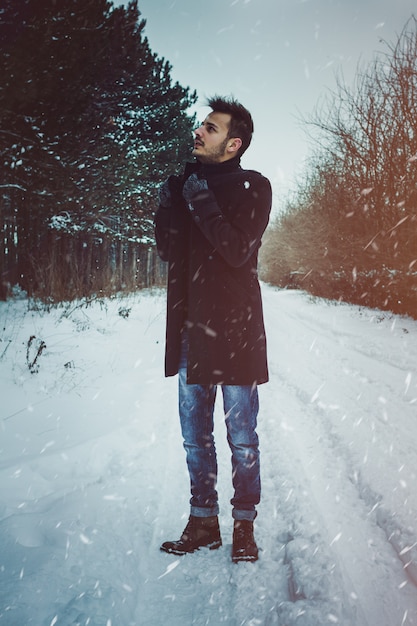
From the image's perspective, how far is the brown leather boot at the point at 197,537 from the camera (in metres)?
1.78

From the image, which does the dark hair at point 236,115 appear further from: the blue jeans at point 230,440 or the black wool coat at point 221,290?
the blue jeans at point 230,440

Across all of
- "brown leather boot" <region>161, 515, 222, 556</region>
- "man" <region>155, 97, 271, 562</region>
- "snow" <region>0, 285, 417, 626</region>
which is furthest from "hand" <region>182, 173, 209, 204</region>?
"snow" <region>0, 285, 417, 626</region>

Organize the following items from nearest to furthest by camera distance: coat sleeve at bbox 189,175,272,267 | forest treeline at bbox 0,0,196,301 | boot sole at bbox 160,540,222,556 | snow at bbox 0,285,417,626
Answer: snow at bbox 0,285,417,626 → coat sleeve at bbox 189,175,272,267 → boot sole at bbox 160,540,222,556 → forest treeline at bbox 0,0,196,301

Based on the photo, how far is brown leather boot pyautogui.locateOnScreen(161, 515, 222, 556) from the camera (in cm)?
178

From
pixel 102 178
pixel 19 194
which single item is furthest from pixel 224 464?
pixel 19 194

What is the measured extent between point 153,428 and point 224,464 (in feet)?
2.64

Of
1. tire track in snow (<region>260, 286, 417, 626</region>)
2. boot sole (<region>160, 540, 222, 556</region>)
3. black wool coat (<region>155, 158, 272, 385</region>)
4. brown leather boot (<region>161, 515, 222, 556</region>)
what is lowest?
boot sole (<region>160, 540, 222, 556</region>)

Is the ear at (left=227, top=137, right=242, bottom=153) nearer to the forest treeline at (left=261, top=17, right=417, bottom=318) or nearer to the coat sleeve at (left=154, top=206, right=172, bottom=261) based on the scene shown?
the coat sleeve at (left=154, top=206, right=172, bottom=261)

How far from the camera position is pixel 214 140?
6.12ft

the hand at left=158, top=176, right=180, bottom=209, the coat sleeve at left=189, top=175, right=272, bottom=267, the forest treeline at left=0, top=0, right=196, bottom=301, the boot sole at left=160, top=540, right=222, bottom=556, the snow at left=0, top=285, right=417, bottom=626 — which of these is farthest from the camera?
the forest treeline at left=0, top=0, right=196, bottom=301

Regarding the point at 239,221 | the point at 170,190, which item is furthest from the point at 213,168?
the point at 239,221

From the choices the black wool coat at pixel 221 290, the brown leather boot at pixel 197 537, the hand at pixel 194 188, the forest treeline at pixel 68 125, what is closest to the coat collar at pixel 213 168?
the black wool coat at pixel 221 290

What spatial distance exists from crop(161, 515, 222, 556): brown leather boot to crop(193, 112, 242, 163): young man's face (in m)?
1.90

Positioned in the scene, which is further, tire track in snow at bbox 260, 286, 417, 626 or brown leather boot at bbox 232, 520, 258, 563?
brown leather boot at bbox 232, 520, 258, 563
